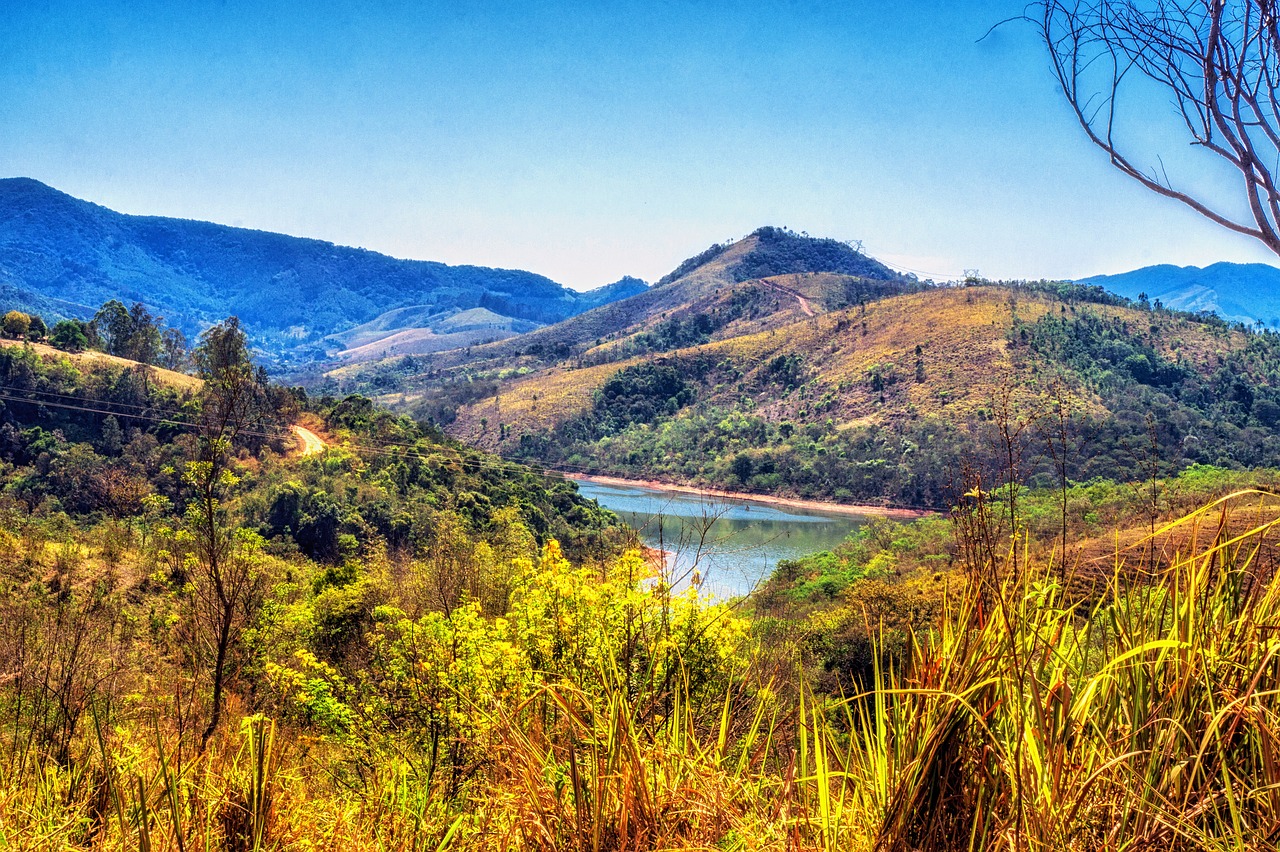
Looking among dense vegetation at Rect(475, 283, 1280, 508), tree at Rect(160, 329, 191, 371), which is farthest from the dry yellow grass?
dense vegetation at Rect(475, 283, 1280, 508)

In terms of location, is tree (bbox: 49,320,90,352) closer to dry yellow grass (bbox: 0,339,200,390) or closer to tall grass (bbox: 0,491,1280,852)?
dry yellow grass (bbox: 0,339,200,390)

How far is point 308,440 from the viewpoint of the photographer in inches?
1270

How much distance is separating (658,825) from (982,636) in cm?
65

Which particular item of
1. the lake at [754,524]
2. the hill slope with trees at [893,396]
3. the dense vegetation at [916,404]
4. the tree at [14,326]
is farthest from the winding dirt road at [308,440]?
the hill slope with trees at [893,396]

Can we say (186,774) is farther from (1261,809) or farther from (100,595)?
(100,595)

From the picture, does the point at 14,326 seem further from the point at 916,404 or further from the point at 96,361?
the point at 916,404

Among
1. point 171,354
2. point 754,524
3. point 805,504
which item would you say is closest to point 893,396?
point 805,504

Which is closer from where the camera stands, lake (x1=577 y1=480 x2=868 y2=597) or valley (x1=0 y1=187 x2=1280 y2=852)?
valley (x1=0 y1=187 x2=1280 y2=852)

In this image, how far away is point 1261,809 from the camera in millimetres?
1196

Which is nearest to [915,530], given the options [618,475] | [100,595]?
[100,595]

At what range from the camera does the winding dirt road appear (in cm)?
3042

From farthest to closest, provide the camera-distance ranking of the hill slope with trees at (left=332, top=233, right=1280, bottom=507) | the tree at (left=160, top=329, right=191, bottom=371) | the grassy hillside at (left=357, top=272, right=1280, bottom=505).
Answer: the tree at (left=160, top=329, right=191, bottom=371) → the grassy hillside at (left=357, top=272, right=1280, bottom=505) → the hill slope with trees at (left=332, top=233, right=1280, bottom=507)

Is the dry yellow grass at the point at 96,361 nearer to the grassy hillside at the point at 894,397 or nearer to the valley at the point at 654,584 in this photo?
the valley at the point at 654,584

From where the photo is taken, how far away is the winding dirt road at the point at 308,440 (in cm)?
3042
